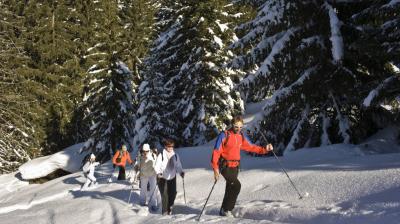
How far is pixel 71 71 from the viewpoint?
33875 millimetres

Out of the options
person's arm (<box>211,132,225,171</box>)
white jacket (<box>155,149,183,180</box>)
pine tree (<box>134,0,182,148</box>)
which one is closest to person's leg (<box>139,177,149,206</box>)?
white jacket (<box>155,149,183,180</box>)

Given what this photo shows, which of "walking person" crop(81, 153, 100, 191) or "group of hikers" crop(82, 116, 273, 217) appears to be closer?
"group of hikers" crop(82, 116, 273, 217)

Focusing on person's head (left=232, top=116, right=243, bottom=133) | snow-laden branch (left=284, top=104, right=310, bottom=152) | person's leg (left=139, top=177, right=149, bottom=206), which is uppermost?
person's head (left=232, top=116, right=243, bottom=133)

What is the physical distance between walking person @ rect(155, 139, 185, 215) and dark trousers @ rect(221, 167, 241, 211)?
2.27 metres

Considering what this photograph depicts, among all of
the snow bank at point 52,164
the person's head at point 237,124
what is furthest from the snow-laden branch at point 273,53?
the snow bank at point 52,164

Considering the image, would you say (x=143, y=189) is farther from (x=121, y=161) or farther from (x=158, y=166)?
(x=121, y=161)

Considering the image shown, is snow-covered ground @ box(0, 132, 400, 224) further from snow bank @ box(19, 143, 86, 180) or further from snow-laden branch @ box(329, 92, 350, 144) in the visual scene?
snow bank @ box(19, 143, 86, 180)

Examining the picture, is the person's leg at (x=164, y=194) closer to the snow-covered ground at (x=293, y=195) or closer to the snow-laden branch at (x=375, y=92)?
the snow-covered ground at (x=293, y=195)

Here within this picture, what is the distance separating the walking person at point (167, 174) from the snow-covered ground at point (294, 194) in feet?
1.53

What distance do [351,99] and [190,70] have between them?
1112cm

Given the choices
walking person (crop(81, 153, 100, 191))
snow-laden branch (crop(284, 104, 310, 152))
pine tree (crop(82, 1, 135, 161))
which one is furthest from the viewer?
pine tree (crop(82, 1, 135, 161))

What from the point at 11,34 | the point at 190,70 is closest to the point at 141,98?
the point at 190,70

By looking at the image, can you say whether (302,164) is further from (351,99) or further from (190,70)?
(190,70)

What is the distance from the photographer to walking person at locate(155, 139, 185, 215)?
10.7 metres
